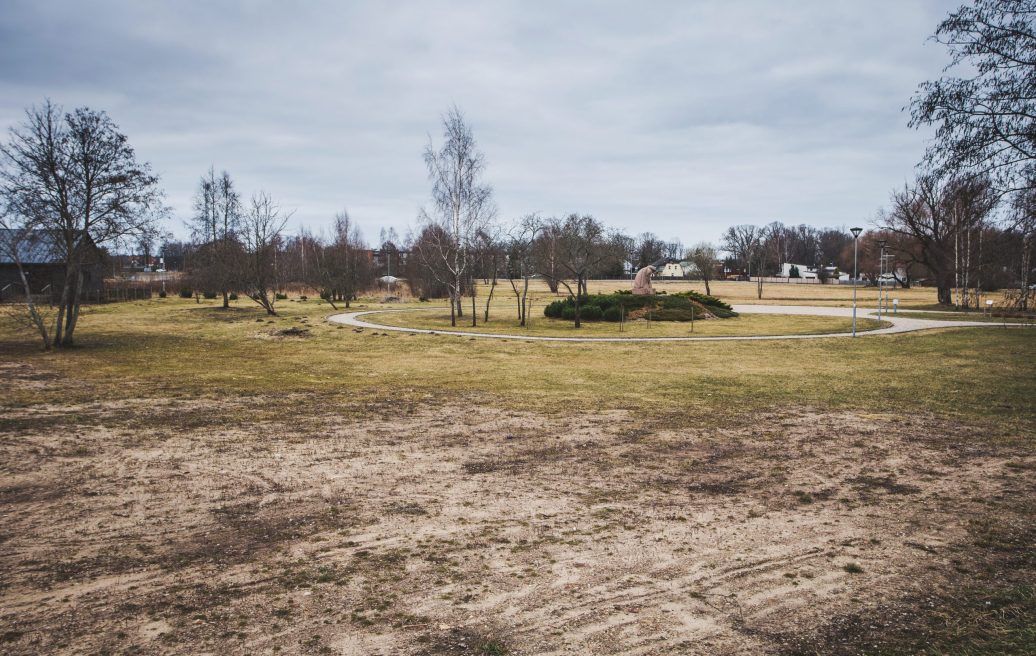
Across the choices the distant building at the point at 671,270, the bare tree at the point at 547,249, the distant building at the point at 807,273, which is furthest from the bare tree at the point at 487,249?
the distant building at the point at 671,270

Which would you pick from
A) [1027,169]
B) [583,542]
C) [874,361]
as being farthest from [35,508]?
[874,361]

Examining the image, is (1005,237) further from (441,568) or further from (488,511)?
(441,568)

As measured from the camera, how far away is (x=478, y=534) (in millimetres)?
5555

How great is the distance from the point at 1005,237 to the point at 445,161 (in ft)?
83.6

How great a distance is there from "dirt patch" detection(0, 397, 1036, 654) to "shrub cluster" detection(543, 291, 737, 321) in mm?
23211

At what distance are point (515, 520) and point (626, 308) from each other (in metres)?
28.3

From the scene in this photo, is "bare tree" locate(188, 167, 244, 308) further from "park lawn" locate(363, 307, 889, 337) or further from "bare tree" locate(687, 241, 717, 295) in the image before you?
"bare tree" locate(687, 241, 717, 295)

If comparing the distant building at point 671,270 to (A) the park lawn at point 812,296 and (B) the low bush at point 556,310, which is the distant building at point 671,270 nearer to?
(A) the park lawn at point 812,296

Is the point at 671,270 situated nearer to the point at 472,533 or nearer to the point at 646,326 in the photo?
the point at 646,326

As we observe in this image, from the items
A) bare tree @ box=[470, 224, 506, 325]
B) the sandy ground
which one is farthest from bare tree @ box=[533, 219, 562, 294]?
the sandy ground

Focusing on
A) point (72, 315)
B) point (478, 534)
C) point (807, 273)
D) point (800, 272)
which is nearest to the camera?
point (478, 534)

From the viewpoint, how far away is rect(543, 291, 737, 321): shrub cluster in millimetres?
32625

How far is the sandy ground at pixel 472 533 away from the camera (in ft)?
13.2

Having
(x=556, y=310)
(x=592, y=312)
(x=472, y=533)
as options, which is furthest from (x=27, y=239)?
Answer: (x=592, y=312)
